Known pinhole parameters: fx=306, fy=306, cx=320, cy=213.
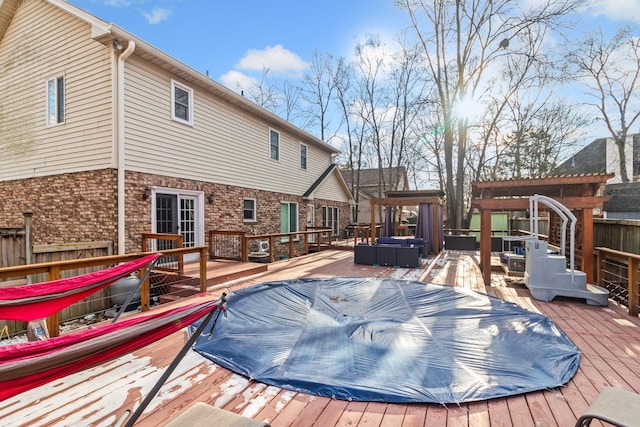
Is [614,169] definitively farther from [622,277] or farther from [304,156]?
[622,277]

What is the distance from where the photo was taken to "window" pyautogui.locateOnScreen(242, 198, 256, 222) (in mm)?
10352

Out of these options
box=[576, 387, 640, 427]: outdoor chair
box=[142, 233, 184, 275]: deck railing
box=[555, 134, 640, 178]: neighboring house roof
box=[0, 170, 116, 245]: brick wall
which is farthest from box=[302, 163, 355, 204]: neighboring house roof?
box=[555, 134, 640, 178]: neighboring house roof

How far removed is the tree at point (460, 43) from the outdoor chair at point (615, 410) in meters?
13.9

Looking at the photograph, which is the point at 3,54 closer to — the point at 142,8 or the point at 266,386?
the point at 142,8

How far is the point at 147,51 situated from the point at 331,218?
11.4m

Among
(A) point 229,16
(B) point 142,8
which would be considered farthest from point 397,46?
(B) point 142,8

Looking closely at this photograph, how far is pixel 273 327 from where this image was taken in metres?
3.84

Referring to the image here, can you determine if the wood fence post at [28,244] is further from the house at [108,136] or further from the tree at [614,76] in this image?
the tree at [614,76]

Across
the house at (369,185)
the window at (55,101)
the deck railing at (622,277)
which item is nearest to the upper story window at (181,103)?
the window at (55,101)

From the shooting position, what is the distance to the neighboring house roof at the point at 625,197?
16.9 meters

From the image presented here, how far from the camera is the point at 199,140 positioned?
8656 mm

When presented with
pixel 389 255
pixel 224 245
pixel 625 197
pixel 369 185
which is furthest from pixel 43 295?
pixel 369 185

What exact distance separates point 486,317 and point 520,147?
59.4 feet

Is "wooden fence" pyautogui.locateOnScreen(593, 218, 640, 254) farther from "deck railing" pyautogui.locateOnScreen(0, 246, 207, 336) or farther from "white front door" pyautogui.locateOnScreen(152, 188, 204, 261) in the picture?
"white front door" pyautogui.locateOnScreen(152, 188, 204, 261)
